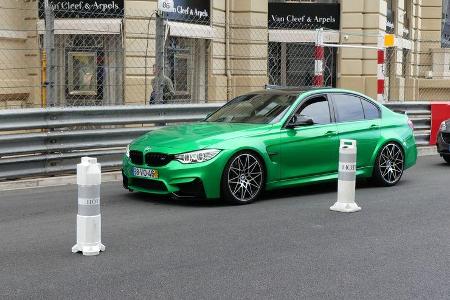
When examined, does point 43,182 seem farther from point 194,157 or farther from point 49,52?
point 194,157

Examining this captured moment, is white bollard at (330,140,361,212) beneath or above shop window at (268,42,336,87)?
beneath

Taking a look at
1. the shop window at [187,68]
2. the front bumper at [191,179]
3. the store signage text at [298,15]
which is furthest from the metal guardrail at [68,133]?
the store signage text at [298,15]

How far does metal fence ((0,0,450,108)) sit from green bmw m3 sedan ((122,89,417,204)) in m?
2.84

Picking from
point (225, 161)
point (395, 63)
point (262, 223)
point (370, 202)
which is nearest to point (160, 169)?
point (225, 161)

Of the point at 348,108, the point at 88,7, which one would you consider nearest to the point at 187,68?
the point at 88,7

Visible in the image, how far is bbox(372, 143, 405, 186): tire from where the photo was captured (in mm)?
10062

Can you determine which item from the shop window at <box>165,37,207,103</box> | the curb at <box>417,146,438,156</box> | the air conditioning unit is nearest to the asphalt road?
the curb at <box>417,146,438,156</box>

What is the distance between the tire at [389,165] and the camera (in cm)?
1006

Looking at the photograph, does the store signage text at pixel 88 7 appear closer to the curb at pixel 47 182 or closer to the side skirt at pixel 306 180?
the curb at pixel 47 182

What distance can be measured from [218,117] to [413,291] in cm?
501

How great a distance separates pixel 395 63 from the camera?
27469 mm

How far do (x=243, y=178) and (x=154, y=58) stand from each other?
36.2 ft

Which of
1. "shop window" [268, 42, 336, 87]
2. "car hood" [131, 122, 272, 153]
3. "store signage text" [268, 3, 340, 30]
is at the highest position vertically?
"store signage text" [268, 3, 340, 30]

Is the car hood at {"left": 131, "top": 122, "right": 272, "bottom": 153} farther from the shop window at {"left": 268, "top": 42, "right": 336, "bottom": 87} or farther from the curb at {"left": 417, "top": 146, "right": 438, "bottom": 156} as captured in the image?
the shop window at {"left": 268, "top": 42, "right": 336, "bottom": 87}
